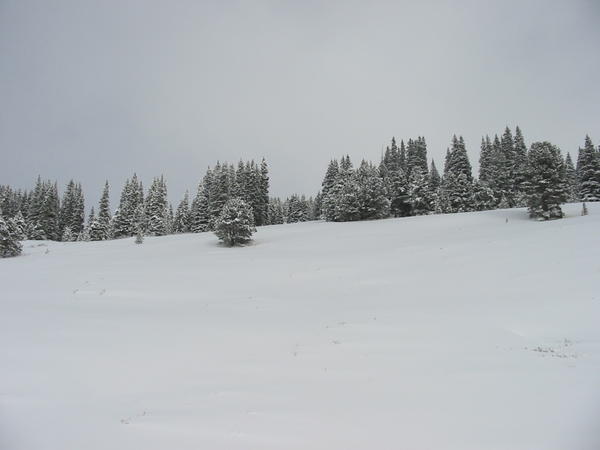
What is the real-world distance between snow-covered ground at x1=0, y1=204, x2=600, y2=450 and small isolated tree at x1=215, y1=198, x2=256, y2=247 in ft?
49.2

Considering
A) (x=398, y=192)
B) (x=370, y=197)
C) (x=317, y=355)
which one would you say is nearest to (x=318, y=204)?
(x=398, y=192)

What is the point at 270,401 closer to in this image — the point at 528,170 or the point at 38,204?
the point at 528,170

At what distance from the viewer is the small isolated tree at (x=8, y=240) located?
3406cm

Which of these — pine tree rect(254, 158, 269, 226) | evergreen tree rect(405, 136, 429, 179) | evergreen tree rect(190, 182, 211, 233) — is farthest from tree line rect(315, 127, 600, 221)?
evergreen tree rect(190, 182, 211, 233)

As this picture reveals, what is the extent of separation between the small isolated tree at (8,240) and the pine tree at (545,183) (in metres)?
55.7

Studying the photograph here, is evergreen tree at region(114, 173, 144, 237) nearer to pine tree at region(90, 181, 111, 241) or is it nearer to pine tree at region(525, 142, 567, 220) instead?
pine tree at region(90, 181, 111, 241)

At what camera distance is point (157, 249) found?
3819cm

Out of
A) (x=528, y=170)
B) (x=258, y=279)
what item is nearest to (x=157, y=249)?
(x=258, y=279)

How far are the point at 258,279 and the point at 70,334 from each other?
40.6 ft

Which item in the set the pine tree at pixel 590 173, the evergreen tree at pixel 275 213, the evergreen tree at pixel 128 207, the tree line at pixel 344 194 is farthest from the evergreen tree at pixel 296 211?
the pine tree at pixel 590 173

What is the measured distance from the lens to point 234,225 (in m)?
39.3

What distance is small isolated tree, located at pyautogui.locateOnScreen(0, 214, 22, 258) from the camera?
3406cm

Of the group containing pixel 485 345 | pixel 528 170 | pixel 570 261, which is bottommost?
pixel 485 345

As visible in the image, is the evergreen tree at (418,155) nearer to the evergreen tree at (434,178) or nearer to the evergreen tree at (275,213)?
the evergreen tree at (434,178)
